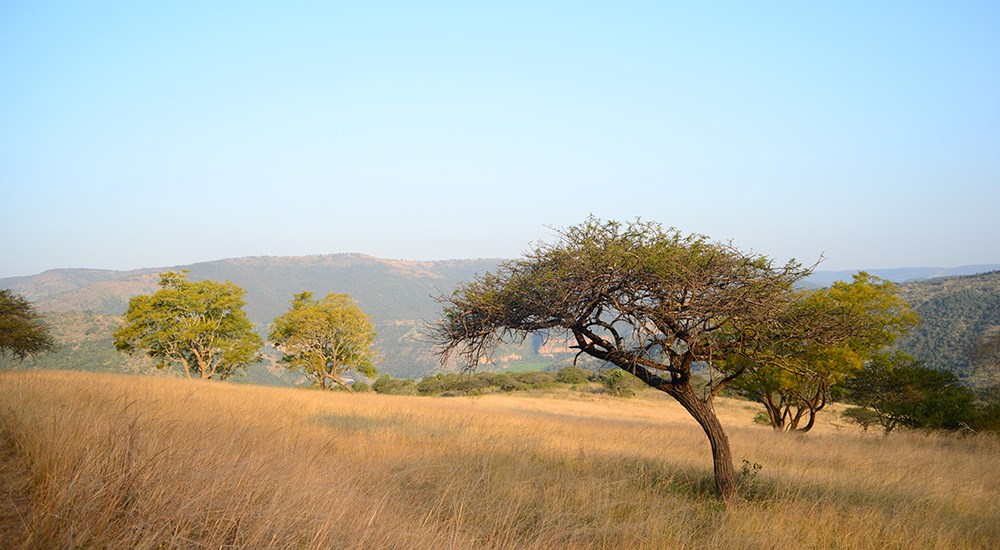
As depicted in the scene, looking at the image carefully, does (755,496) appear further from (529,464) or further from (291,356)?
(291,356)

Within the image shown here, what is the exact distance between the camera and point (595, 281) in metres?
8.58

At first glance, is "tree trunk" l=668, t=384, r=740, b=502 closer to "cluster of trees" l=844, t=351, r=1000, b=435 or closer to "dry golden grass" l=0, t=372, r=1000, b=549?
"dry golden grass" l=0, t=372, r=1000, b=549

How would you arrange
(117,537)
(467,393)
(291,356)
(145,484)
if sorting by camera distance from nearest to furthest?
(117,537), (145,484), (291,356), (467,393)

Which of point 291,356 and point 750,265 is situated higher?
point 750,265

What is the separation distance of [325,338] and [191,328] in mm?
9177

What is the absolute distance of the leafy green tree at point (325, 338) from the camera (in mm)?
41469

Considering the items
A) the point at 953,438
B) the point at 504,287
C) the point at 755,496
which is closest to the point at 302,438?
Answer: the point at 504,287

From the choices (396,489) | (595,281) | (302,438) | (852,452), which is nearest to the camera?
(396,489)

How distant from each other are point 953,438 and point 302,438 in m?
21.3

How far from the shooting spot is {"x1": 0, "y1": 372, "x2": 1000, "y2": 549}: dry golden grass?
3.66 meters

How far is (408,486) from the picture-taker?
728 centimetres

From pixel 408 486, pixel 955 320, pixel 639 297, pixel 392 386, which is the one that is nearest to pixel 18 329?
pixel 392 386

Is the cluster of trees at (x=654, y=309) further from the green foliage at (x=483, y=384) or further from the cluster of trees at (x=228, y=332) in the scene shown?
the green foliage at (x=483, y=384)

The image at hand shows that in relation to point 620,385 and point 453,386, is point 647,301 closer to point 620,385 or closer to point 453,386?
point 620,385
